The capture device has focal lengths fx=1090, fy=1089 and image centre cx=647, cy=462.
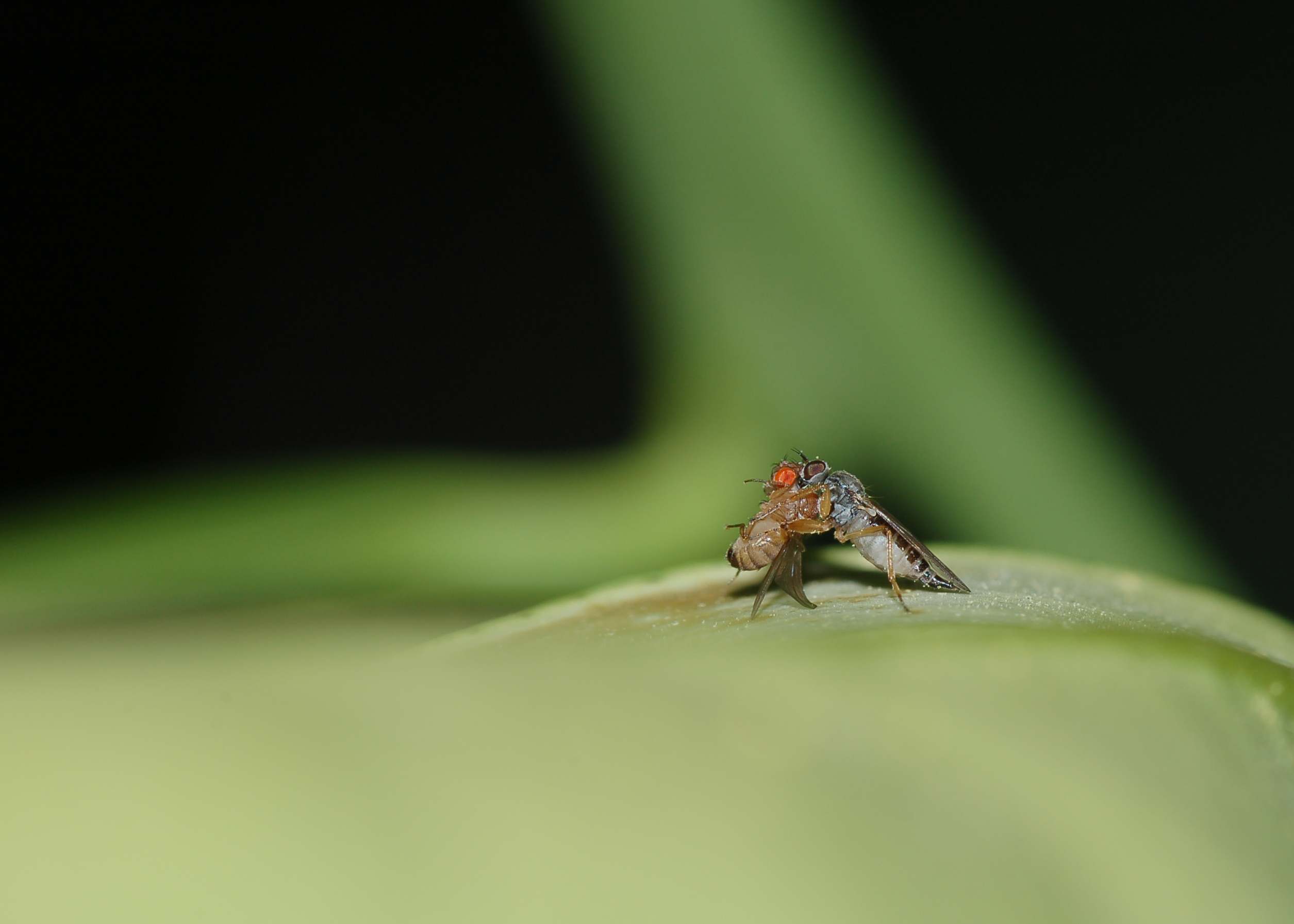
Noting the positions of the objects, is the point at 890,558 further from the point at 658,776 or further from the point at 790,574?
the point at 658,776

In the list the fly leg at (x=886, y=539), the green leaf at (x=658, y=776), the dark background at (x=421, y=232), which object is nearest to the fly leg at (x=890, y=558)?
the fly leg at (x=886, y=539)

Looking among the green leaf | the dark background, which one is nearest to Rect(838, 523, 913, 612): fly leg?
the green leaf

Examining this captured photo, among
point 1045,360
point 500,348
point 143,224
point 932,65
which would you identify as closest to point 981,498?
point 1045,360

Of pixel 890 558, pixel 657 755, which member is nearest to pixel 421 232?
pixel 890 558

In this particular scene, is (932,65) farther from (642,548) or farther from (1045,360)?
(642,548)

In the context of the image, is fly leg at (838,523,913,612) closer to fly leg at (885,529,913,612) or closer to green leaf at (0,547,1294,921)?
fly leg at (885,529,913,612)

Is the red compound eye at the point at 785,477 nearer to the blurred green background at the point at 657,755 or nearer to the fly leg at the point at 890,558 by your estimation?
the fly leg at the point at 890,558
